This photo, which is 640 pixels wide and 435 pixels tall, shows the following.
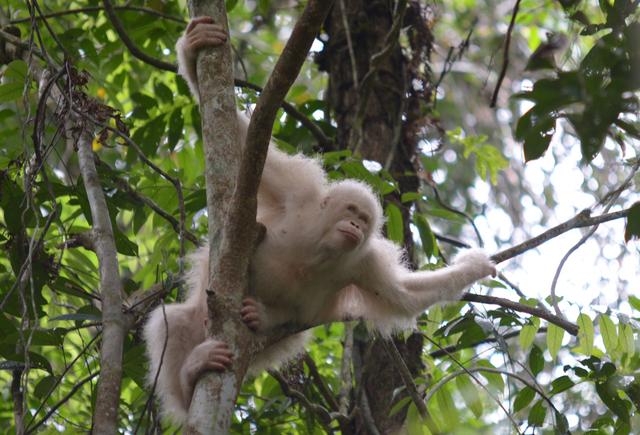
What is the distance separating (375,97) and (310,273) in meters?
1.97

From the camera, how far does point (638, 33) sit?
1823 mm

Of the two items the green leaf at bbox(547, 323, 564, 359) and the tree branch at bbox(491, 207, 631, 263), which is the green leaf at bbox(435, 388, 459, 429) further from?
the tree branch at bbox(491, 207, 631, 263)

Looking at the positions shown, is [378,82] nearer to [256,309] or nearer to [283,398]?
[283,398]

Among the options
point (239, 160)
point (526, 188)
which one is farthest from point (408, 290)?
point (526, 188)

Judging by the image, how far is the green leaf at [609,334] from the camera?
419cm

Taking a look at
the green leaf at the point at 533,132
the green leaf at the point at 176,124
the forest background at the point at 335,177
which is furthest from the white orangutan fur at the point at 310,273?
the green leaf at the point at 533,132

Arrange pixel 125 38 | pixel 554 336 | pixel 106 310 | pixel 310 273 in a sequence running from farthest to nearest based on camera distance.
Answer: pixel 125 38, pixel 310 273, pixel 554 336, pixel 106 310

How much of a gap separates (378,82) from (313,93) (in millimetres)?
2044

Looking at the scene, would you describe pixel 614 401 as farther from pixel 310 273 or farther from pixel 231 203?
pixel 231 203

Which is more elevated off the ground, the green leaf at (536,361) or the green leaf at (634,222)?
the green leaf at (536,361)

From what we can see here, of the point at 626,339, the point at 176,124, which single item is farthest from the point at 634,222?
the point at 176,124

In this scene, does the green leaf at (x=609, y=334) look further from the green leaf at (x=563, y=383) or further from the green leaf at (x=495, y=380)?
the green leaf at (x=495, y=380)

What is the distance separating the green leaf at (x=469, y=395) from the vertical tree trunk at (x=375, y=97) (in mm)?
962

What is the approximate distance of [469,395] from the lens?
433 centimetres
